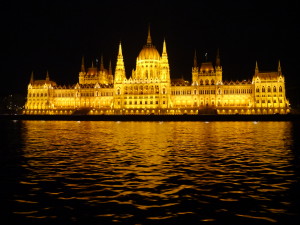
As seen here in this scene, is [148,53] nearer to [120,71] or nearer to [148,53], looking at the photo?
[148,53]

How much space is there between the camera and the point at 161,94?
128 meters

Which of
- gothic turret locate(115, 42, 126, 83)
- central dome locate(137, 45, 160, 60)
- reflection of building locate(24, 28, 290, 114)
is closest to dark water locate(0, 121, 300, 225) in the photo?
reflection of building locate(24, 28, 290, 114)

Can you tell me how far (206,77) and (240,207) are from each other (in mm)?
124153

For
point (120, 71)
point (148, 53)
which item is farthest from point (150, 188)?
point (148, 53)

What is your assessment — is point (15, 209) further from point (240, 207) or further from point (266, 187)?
point (266, 187)

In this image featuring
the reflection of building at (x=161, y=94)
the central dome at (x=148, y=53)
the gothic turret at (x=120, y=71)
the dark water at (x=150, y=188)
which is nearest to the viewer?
the dark water at (x=150, y=188)

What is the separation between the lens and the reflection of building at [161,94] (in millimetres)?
120562

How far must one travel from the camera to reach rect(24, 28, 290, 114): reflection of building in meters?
121

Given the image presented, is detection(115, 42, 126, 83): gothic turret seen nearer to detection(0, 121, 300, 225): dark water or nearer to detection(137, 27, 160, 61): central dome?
detection(137, 27, 160, 61): central dome

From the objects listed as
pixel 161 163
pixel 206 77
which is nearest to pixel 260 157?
pixel 161 163

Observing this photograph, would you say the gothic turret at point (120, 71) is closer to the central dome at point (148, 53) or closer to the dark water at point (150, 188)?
the central dome at point (148, 53)

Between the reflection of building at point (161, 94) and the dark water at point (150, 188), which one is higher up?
the reflection of building at point (161, 94)

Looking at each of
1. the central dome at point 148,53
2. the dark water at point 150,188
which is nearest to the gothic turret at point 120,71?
the central dome at point 148,53

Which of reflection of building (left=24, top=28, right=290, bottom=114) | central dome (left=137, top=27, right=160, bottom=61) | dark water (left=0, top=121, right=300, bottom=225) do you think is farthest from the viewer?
central dome (left=137, top=27, right=160, bottom=61)
